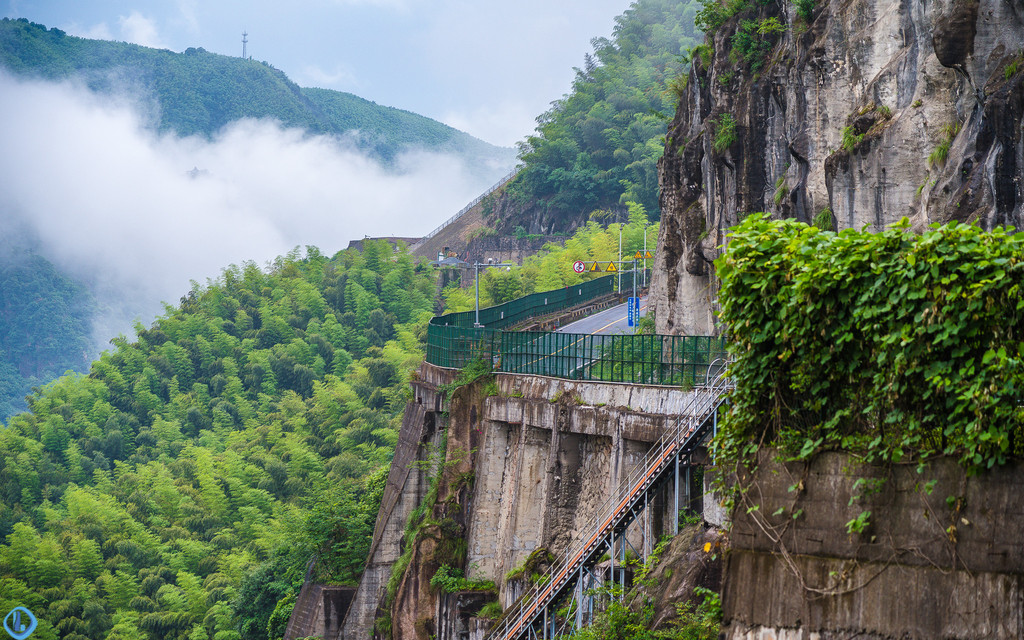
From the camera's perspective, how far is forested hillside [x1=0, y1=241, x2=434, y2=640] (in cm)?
5412

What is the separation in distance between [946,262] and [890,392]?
49.9 inches

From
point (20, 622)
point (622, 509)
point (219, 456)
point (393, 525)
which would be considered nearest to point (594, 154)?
point (219, 456)

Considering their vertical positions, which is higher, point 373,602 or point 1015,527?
point 1015,527

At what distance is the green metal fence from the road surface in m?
11.4

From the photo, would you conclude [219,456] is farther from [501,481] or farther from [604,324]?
[501,481]

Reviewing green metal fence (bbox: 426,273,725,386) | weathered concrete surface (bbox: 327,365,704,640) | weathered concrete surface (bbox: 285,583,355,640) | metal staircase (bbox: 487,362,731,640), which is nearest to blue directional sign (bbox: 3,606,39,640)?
weathered concrete surface (bbox: 285,583,355,640)

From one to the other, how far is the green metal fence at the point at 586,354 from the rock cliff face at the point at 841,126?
4450 mm

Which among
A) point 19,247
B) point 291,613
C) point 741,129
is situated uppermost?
point 19,247

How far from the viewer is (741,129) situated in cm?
3247

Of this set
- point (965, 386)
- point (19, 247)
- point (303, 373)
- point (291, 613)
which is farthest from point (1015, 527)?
point (19, 247)

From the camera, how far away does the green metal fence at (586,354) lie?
2369 cm

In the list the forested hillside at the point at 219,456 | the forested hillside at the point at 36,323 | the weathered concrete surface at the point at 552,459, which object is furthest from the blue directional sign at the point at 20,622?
the forested hillside at the point at 36,323

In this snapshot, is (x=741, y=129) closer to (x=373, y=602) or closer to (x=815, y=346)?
(x=373, y=602)

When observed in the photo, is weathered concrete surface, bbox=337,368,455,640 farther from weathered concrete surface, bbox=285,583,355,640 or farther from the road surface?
the road surface
